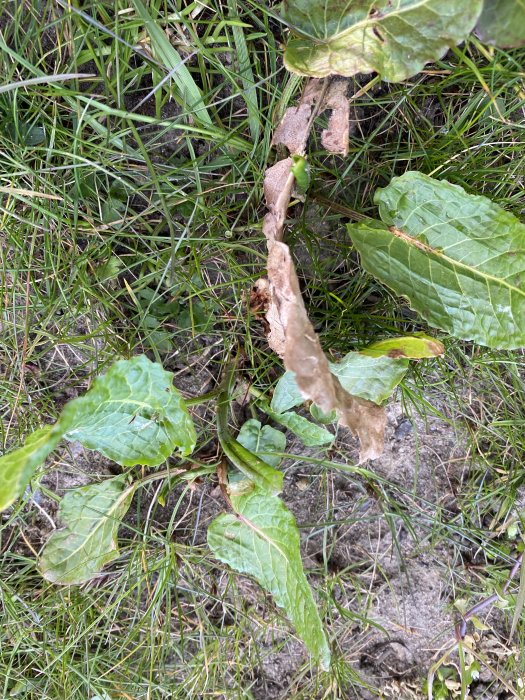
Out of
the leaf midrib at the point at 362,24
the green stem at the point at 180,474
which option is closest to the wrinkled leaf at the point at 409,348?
the green stem at the point at 180,474

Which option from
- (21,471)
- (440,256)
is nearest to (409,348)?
(440,256)

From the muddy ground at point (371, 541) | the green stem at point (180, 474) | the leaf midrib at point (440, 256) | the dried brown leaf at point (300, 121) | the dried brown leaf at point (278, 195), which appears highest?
the dried brown leaf at point (300, 121)

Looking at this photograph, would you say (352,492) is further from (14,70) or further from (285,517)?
(14,70)

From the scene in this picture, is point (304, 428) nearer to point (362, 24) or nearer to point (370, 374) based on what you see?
point (370, 374)

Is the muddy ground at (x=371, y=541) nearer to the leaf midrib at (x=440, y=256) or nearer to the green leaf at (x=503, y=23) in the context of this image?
the leaf midrib at (x=440, y=256)

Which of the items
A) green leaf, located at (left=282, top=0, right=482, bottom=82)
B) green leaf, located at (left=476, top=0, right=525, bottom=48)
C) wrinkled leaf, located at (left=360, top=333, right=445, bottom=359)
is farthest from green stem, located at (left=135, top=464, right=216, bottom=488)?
green leaf, located at (left=476, top=0, right=525, bottom=48)

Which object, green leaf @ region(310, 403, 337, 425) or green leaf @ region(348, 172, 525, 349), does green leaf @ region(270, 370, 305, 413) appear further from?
green leaf @ region(348, 172, 525, 349)

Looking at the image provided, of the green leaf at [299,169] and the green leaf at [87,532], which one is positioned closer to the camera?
the green leaf at [299,169]

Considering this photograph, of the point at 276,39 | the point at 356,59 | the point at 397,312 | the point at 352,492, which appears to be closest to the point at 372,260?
the point at 397,312
